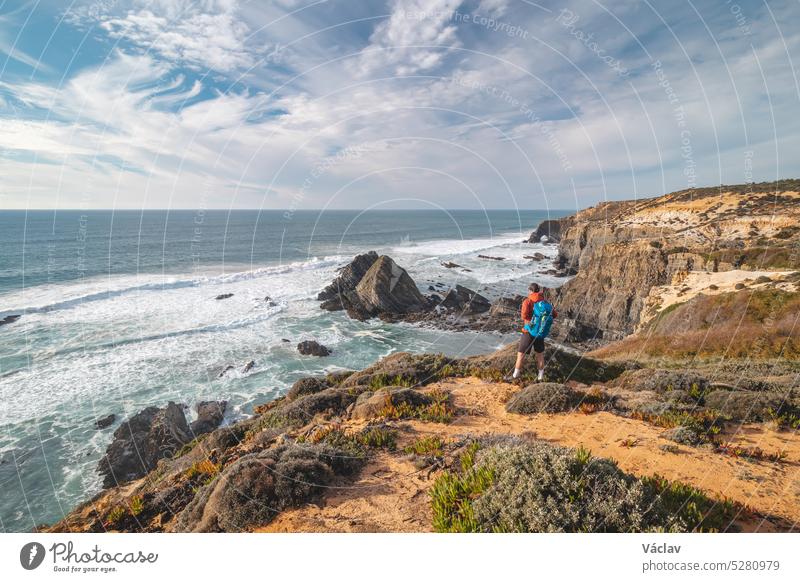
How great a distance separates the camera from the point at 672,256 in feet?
97.8

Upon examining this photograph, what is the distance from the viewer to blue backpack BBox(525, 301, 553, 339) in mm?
10359

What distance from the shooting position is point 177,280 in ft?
155

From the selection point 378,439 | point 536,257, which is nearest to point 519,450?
point 378,439

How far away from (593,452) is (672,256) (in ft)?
98.5

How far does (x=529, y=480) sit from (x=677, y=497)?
2519mm

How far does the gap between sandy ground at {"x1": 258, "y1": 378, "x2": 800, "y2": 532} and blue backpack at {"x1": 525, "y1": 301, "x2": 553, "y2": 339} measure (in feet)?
8.15

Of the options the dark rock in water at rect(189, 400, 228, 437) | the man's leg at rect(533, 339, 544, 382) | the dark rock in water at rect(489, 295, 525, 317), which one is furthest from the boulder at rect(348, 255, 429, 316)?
the man's leg at rect(533, 339, 544, 382)

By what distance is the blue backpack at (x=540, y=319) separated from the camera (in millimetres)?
10359

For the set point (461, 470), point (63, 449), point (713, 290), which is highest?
point (713, 290)

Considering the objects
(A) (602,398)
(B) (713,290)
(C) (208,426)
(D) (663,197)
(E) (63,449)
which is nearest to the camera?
(A) (602,398)

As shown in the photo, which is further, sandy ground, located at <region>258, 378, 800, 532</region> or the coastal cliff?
sandy ground, located at <region>258, 378, 800, 532</region>
